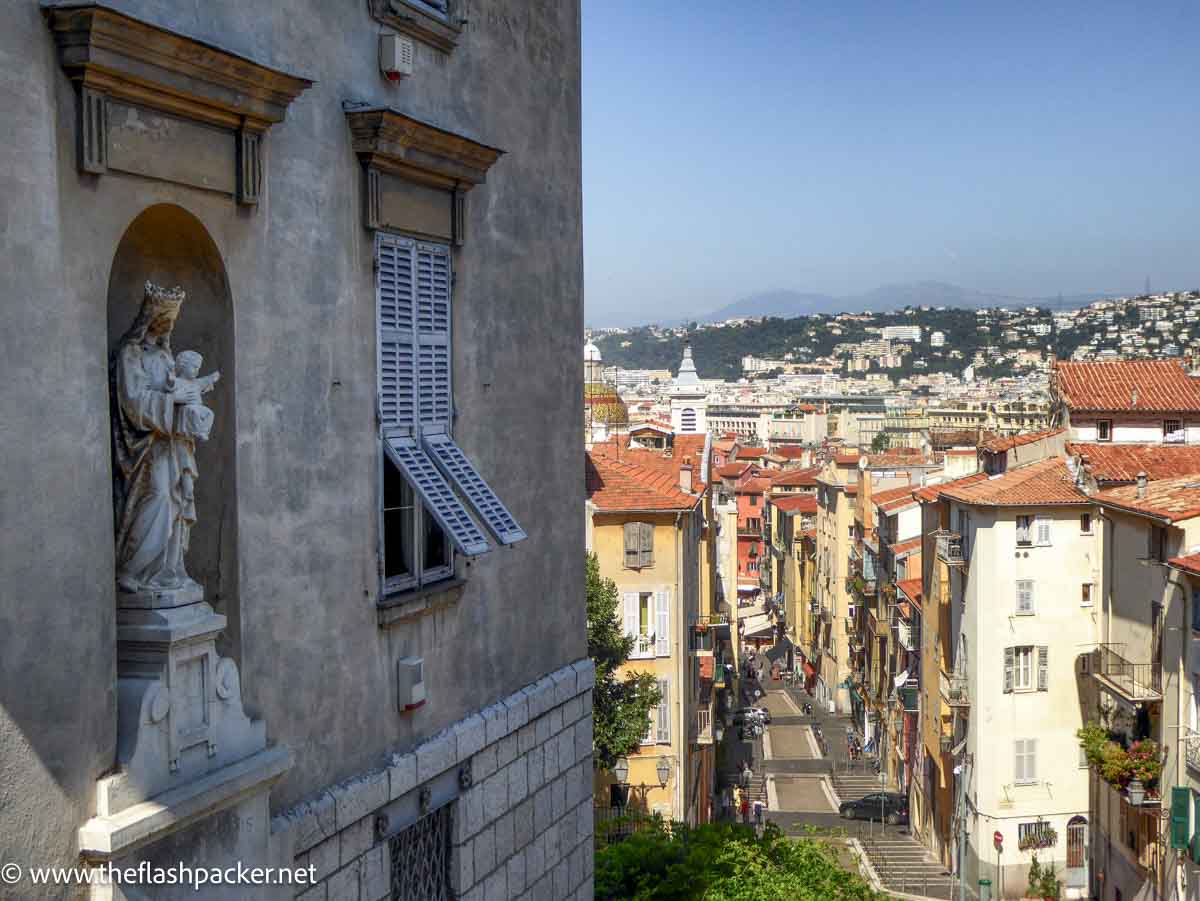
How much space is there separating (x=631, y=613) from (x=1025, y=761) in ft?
37.8

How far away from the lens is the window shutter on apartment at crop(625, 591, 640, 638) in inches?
1358

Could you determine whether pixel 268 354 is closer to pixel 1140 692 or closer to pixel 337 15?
pixel 337 15

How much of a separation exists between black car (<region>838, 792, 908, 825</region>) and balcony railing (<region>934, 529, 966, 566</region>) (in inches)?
494

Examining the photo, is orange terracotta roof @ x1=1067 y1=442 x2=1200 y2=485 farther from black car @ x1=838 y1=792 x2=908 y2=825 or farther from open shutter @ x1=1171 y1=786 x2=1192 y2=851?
black car @ x1=838 y1=792 x2=908 y2=825

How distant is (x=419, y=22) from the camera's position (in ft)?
27.1

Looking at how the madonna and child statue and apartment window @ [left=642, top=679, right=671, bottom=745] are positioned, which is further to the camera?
apartment window @ [left=642, top=679, right=671, bottom=745]

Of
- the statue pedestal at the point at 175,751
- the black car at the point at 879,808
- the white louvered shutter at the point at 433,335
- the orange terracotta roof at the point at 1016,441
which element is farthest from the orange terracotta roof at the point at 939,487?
the statue pedestal at the point at 175,751

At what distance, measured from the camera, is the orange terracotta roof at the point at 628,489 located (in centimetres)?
3444

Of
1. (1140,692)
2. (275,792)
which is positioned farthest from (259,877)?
(1140,692)

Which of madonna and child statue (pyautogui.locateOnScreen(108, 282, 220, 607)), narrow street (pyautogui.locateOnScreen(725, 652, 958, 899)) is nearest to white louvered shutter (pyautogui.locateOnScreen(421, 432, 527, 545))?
madonna and child statue (pyautogui.locateOnScreen(108, 282, 220, 607))

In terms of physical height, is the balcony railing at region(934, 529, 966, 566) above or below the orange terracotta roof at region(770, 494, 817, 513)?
above

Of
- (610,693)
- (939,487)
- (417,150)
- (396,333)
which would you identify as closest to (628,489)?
(610,693)

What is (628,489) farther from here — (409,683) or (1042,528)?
(409,683)

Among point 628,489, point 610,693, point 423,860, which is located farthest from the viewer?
point 628,489
